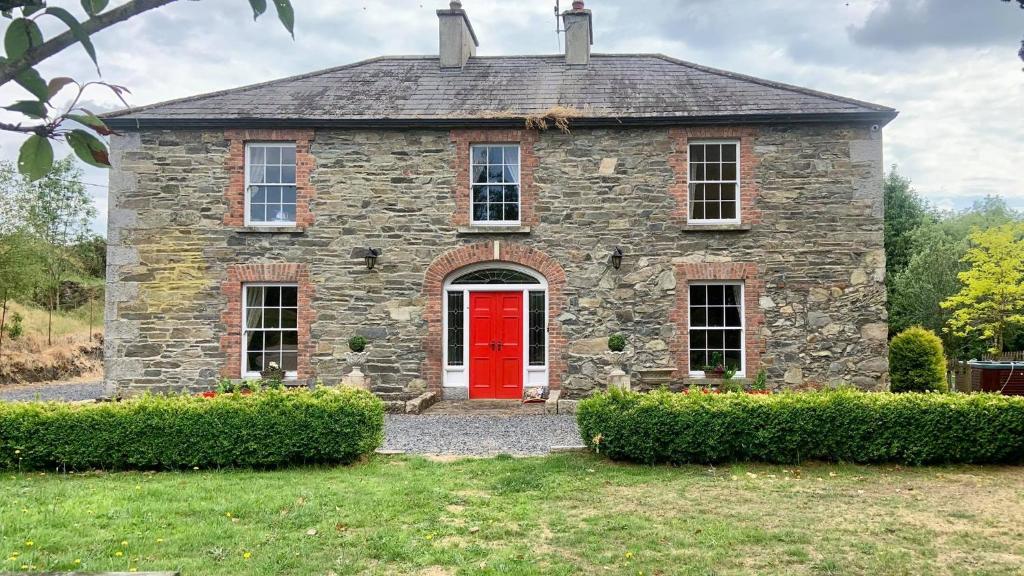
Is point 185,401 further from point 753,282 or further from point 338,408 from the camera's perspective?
point 753,282

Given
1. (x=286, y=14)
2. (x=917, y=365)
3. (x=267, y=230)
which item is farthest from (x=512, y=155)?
(x=286, y=14)

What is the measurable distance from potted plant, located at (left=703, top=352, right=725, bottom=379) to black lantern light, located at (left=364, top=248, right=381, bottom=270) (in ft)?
22.2

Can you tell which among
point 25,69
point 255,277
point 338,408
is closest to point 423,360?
point 255,277

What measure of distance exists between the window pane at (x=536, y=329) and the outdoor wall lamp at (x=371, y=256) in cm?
314

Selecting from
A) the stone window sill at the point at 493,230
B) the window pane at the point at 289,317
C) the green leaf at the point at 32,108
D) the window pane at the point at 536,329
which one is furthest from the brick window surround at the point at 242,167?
the green leaf at the point at 32,108

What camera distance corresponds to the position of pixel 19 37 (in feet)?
4.57

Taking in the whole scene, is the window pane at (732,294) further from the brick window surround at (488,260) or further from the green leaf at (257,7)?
the green leaf at (257,7)

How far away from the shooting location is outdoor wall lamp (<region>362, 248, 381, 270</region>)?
14492 millimetres

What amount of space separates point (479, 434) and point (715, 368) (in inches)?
211

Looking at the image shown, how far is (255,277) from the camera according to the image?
575 inches

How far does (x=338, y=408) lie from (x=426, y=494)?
79.8 inches

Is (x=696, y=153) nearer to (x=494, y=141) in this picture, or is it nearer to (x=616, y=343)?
(x=494, y=141)

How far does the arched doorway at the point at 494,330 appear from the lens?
587 inches

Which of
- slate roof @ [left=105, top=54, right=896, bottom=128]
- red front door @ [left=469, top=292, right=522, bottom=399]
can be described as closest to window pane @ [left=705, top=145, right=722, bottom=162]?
slate roof @ [left=105, top=54, right=896, bottom=128]
